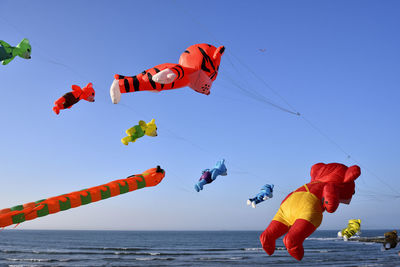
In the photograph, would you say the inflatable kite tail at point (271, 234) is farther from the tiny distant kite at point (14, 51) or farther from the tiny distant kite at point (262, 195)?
the tiny distant kite at point (14, 51)

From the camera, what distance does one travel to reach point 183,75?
24.8ft

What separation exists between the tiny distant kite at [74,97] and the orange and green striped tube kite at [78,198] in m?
2.37

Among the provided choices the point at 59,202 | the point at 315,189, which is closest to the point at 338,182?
the point at 315,189

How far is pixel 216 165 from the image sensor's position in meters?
10.7

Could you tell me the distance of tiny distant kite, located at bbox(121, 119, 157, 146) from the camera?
28.6 feet

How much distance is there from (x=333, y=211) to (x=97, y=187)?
15.1ft

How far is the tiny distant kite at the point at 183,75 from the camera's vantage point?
7.03 meters

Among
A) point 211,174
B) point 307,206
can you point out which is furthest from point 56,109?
point 307,206

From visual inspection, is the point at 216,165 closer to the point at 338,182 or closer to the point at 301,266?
the point at 338,182

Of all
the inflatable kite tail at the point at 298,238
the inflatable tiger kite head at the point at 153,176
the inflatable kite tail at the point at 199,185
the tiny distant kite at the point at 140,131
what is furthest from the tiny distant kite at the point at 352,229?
the tiny distant kite at the point at 140,131

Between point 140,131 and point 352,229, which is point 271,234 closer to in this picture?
point 140,131

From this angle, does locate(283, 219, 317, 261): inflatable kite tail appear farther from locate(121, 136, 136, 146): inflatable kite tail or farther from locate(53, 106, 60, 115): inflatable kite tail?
locate(53, 106, 60, 115): inflatable kite tail

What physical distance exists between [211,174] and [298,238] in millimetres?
4671

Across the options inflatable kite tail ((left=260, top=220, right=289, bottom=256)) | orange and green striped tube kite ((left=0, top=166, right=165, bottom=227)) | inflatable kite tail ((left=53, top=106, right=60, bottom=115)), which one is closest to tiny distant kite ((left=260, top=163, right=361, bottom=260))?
inflatable kite tail ((left=260, top=220, right=289, bottom=256))
